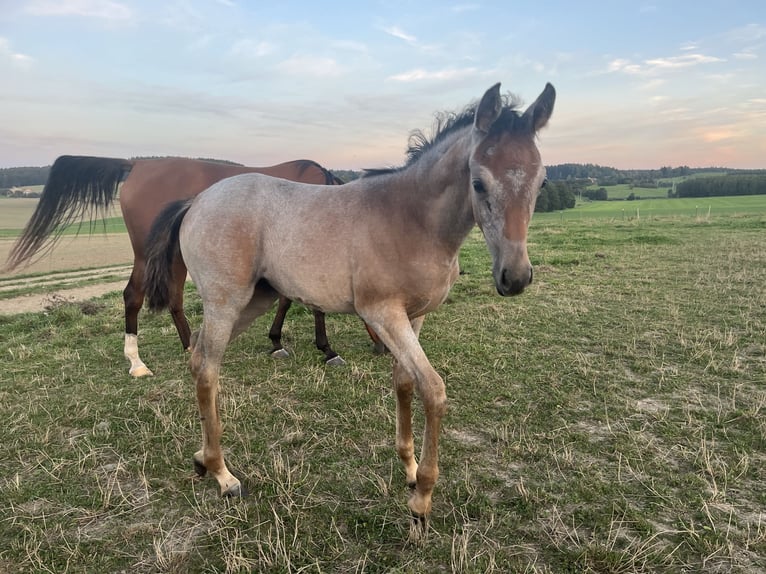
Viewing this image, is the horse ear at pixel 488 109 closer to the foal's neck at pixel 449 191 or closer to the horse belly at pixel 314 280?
the foal's neck at pixel 449 191

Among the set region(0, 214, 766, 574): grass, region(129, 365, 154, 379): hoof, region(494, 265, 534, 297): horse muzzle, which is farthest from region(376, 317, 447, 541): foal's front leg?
region(129, 365, 154, 379): hoof

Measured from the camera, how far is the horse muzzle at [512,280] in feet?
7.54

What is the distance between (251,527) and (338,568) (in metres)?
0.63

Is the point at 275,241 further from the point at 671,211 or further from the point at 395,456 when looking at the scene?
the point at 671,211

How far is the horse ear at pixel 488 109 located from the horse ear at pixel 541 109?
180mm

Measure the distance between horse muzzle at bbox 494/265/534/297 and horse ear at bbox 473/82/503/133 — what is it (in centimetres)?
83

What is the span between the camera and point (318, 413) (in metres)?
4.21

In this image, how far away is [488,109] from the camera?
2.47 meters

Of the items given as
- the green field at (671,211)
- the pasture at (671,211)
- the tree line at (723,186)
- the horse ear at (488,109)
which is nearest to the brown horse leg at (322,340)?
the horse ear at (488,109)

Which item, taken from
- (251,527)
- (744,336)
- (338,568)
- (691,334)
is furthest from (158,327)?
(744,336)

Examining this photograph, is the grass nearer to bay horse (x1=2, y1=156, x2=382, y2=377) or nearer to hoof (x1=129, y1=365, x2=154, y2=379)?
hoof (x1=129, y1=365, x2=154, y2=379)

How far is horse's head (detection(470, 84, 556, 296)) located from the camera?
233 centimetres

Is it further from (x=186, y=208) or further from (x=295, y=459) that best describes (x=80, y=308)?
(x=295, y=459)

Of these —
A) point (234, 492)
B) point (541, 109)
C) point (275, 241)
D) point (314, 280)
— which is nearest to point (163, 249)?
point (275, 241)
